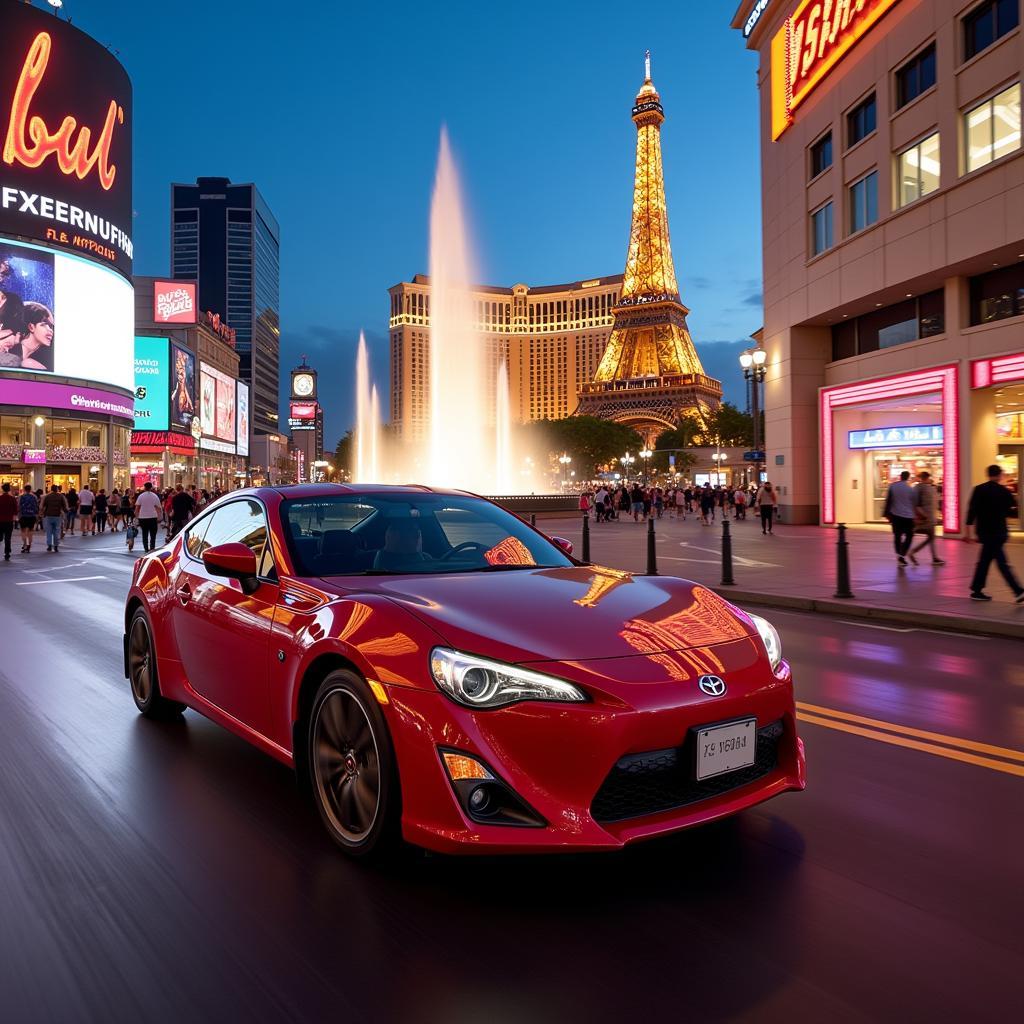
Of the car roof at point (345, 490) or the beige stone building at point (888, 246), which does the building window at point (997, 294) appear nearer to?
the beige stone building at point (888, 246)

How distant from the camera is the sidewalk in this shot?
10172 millimetres

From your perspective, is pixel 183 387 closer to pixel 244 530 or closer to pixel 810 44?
pixel 810 44

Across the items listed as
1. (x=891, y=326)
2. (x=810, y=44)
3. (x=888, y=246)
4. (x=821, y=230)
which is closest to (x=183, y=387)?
(x=821, y=230)

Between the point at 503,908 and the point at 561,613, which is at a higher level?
the point at 561,613

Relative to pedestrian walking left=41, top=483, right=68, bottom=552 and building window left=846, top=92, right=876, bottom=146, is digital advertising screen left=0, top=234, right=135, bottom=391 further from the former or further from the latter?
building window left=846, top=92, right=876, bottom=146

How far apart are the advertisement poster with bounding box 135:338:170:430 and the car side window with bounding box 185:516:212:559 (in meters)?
84.2

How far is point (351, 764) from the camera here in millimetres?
3406

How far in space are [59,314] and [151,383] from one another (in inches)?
1079

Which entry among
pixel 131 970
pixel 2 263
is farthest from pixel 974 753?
pixel 2 263

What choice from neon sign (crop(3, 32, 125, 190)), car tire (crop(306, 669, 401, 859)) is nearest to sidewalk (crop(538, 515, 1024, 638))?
car tire (crop(306, 669, 401, 859))

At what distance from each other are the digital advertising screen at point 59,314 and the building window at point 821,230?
4641 centimetres

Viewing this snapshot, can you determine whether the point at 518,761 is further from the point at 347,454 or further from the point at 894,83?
the point at 347,454

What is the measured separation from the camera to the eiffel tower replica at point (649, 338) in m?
112

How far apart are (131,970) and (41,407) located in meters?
60.6
